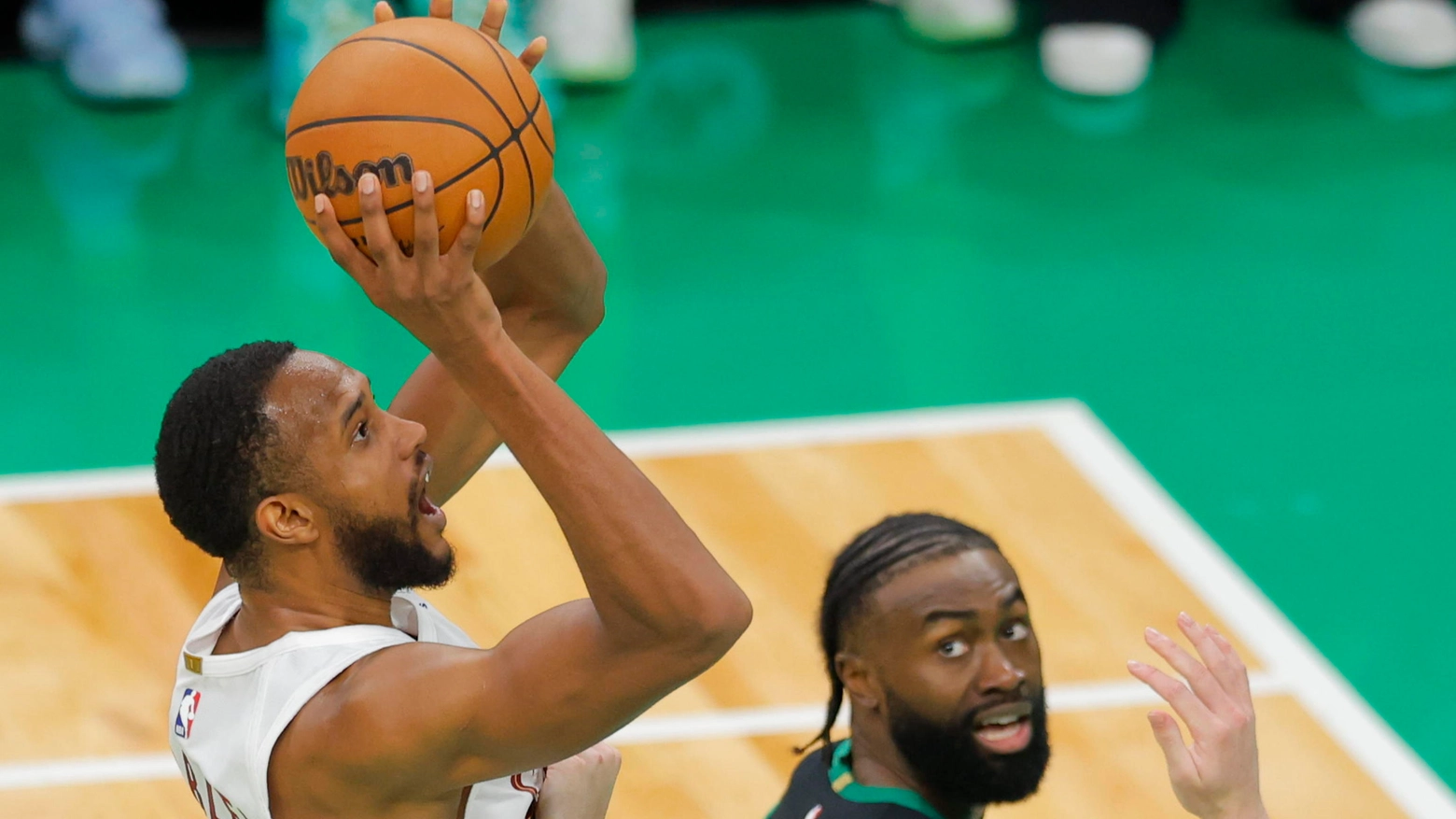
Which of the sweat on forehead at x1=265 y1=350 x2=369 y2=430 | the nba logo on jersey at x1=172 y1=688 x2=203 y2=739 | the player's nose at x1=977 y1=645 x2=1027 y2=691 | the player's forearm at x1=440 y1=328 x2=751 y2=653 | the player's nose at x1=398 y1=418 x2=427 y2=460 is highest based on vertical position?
the player's forearm at x1=440 y1=328 x2=751 y2=653

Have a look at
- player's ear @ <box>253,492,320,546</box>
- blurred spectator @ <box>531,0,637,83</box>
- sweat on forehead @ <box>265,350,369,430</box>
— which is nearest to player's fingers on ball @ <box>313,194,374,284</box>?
sweat on forehead @ <box>265,350,369,430</box>

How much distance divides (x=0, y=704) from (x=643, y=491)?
9.79 ft

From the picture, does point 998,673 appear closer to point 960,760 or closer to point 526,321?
point 960,760

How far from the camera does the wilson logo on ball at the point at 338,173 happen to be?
7.41ft

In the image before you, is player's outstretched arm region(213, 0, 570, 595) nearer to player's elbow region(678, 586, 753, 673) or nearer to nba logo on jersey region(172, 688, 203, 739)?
nba logo on jersey region(172, 688, 203, 739)

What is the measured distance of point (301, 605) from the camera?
2410 millimetres

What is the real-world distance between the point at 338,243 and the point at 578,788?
1012 mm

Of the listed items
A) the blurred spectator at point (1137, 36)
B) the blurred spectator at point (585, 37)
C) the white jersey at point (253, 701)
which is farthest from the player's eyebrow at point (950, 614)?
the blurred spectator at point (1137, 36)

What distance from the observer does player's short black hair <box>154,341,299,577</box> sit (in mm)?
2330

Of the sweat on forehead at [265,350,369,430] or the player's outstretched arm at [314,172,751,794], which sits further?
the sweat on forehead at [265,350,369,430]

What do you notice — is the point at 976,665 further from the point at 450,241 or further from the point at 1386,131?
the point at 1386,131

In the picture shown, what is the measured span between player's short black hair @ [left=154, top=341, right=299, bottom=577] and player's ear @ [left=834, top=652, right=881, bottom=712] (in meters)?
0.89

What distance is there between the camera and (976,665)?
2.47 m

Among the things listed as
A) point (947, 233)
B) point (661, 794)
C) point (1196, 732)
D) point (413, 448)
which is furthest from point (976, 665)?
point (947, 233)
